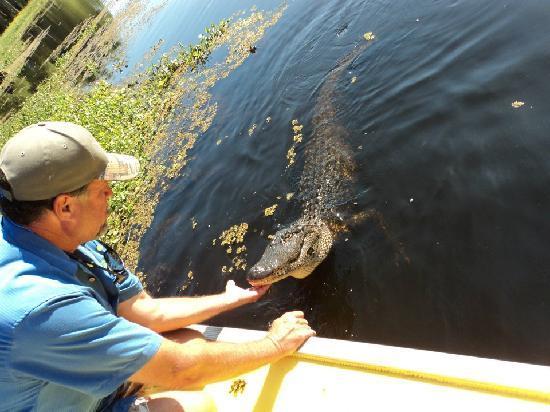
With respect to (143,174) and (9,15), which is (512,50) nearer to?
(143,174)

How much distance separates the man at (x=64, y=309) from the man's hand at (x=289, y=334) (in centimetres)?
22

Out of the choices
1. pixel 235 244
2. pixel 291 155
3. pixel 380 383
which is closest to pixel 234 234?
pixel 235 244

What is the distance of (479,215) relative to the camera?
4184 mm

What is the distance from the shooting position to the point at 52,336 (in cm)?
191

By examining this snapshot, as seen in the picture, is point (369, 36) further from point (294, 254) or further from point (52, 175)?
point (52, 175)

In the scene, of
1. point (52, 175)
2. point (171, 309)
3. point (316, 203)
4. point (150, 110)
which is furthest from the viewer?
point (150, 110)

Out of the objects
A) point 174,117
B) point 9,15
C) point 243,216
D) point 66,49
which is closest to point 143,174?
point 174,117

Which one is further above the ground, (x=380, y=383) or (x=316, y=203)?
(x=380, y=383)

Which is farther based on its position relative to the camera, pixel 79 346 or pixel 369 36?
pixel 369 36

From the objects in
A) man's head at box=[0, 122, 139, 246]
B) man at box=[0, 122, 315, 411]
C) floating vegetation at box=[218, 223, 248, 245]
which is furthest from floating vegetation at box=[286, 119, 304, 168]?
man's head at box=[0, 122, 139, 246]

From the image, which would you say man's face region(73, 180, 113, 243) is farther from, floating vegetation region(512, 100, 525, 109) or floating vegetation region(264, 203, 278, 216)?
floating vegetation region(512, 100, 525, 109)

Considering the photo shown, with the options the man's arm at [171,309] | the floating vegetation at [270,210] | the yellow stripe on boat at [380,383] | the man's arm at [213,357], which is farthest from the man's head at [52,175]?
the floating vegetation at [270,210]

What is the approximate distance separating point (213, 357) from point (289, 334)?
60cm

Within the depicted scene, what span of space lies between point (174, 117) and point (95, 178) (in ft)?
32.1
